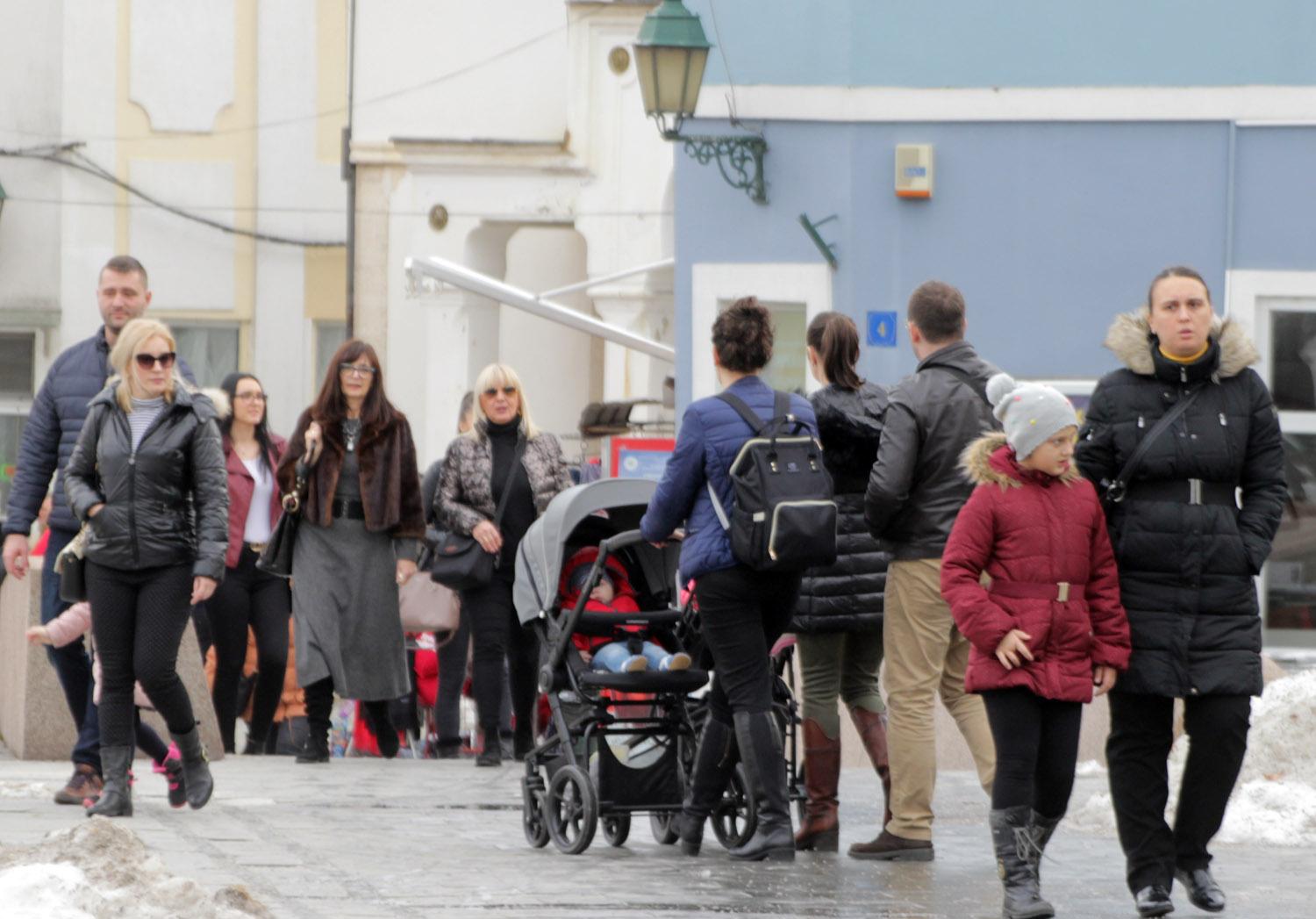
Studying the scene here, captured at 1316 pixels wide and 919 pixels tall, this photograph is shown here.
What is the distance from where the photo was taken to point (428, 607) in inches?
541

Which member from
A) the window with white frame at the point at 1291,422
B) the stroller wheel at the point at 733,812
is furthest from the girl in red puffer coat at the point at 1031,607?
the window with white frame at the point at 1291,422

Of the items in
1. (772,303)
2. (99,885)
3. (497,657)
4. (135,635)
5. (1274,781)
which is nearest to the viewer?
(99,885)

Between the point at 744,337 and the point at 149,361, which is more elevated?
the point at 744,337

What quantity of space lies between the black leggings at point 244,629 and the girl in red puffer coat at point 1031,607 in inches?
238

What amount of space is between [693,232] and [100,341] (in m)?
5.71

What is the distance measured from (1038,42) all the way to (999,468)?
732 centimetres

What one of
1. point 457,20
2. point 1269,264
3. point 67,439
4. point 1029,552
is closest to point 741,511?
point 1029,552

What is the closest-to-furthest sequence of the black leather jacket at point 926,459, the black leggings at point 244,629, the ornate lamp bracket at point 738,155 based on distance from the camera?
the black leather jacket at point 926,459
the black leggings at point 244,629
the ornate lamp bracket at point 738,155

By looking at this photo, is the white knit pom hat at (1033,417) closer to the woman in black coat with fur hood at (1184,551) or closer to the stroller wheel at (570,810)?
the woman in black coat with fur hood at (1184,551)

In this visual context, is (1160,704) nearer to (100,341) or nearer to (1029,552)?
(1029,552)

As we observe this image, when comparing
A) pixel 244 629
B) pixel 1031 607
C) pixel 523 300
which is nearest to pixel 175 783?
pixel 244 629

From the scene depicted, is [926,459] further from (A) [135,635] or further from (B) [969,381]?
(A) [135,635]

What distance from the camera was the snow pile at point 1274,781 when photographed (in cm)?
945

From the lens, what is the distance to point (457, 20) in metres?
28.5
